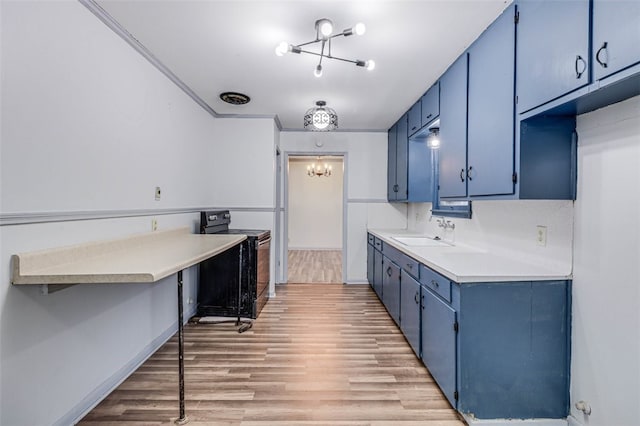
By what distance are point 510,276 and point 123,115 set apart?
2.64 meters

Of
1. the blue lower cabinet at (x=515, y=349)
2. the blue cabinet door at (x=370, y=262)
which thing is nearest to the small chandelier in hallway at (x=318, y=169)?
Answer: the blue cabinet door at (x=370, y=262)

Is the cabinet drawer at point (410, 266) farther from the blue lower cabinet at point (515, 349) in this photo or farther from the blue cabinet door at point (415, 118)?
the blue cabinet door at point (415, 118)

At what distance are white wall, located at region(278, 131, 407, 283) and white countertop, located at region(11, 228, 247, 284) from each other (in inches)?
112

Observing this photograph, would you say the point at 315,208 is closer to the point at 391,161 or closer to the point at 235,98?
the point at 391,161

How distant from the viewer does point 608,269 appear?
1.43m

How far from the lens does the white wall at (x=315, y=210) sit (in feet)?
26.8

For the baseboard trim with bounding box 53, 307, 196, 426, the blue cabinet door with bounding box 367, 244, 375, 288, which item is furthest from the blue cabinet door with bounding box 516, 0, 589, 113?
the baseboard trim with bounding box 53, 307, 196, 426

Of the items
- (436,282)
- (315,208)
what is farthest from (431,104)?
(315,208)

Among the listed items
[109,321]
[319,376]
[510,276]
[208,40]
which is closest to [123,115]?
[208,40]

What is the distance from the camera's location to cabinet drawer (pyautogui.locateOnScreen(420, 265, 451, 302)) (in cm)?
180

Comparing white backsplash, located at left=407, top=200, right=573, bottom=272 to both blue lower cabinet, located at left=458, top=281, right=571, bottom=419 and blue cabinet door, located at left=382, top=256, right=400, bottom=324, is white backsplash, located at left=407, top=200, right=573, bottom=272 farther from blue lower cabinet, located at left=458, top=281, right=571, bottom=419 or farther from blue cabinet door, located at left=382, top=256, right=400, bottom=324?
blue cabinet door, located at left=382, top=256, right=400, bottom=324

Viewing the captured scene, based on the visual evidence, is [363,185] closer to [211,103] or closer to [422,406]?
[211,103]

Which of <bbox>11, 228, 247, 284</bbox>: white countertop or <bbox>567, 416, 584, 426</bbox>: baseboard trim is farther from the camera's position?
<bbox>567, 416, 584, 426</bbox>: baseboard trim

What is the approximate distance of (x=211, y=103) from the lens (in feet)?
11.4
